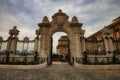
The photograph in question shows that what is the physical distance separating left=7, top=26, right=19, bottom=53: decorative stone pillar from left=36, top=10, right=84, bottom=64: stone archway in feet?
11.2

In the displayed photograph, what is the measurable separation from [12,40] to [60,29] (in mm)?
7501

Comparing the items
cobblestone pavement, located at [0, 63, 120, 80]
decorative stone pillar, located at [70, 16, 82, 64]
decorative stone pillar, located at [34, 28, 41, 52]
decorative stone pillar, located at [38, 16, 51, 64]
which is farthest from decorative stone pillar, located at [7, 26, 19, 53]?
decorative stone pillar, located at [70, 16, 82, 64]

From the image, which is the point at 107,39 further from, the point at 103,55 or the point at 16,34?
the point at 16,34

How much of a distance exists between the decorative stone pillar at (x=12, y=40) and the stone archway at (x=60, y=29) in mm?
3424

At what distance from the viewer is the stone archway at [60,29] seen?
16.0 m

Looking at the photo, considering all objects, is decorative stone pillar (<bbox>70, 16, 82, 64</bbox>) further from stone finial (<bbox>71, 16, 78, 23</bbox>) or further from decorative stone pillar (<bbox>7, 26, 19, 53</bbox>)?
decorative stone pillar (<bbox>7, 26, 19, 53</bbox>)

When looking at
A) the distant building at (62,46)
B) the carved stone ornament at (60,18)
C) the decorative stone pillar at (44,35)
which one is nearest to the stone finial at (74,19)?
the carved stone ornament at (60,18)

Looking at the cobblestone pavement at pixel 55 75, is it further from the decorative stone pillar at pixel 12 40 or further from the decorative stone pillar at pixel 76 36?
the decorative stone pillar at pixel 12 40

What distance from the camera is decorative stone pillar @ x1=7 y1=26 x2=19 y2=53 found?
1611cm

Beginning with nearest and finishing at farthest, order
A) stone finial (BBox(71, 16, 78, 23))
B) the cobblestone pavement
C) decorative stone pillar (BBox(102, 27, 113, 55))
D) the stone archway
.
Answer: the cobblestone pavement < decorative stone pillar (BBox(102, 27, 113, 55)) < the stone archway < stone finial (BBox(71, 16, 78, 23))

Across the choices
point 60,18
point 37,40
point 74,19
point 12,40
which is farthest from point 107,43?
point 12,40

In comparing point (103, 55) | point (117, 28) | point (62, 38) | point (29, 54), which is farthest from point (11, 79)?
point (62, 38)

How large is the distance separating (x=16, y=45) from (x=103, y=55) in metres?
13.0

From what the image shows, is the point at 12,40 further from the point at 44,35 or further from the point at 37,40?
the point at 44,35
